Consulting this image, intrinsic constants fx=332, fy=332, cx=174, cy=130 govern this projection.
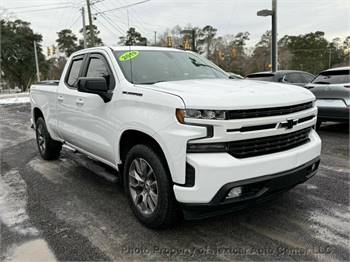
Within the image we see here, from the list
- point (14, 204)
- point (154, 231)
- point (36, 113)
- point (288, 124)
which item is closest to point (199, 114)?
point (288, 124)

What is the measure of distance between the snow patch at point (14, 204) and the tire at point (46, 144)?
72 centimetres

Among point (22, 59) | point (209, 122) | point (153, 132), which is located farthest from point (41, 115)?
point (22, 59)

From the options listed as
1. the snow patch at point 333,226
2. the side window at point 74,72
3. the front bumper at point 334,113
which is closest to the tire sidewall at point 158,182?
the snow patch at point 333,226

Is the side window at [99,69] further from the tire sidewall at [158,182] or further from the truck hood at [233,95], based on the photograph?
the tire sidewall at [158,182]

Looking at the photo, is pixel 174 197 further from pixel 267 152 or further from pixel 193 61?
pixel 193 61

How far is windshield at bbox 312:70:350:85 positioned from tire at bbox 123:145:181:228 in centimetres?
580

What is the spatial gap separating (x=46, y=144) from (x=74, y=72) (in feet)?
5.92

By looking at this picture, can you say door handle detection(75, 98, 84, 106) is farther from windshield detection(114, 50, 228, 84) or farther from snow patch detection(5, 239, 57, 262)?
snow patch detection(5, 239, 57, 262)

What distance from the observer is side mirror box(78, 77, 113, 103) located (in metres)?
3.58

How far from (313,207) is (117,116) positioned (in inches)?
95.4

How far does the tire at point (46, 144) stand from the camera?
6.08 meters

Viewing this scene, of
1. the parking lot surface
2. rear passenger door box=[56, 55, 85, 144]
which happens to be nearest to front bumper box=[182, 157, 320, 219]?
the parking lot surface

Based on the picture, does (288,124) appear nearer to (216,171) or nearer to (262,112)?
(262,112)

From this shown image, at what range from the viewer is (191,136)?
2732 millimetres
